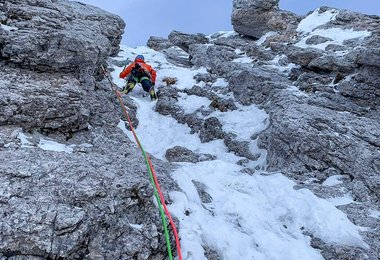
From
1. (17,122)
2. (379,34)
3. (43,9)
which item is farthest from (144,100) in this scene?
(379,34)

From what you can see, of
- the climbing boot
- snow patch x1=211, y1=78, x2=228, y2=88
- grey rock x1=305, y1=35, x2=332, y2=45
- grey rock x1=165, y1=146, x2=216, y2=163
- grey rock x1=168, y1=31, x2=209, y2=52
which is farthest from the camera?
grey rock x1=168, y1=31, x2=209, y2=52

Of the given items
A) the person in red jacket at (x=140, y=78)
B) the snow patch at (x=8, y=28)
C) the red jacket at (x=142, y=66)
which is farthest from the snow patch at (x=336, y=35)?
the snow patch at (x=8, y=28)

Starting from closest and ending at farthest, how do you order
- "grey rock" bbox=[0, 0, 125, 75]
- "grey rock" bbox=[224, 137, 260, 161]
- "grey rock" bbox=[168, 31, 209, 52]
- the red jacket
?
"grey rock" bbox=[0, 0, 125, 75] → "grey rock" bbox=[224, 137, 260, 161] → the red jacket → "grey rock" bbox=[168, 31, 209, 52]

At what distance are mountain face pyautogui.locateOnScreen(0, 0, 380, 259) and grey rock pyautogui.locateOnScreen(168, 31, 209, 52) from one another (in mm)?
8735

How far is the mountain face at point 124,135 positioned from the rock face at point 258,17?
6.55 m

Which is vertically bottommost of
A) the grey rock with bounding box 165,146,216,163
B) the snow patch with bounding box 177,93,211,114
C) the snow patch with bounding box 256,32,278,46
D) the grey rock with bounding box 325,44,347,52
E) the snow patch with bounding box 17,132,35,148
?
the grey rock with bounding box 165,146,216,163

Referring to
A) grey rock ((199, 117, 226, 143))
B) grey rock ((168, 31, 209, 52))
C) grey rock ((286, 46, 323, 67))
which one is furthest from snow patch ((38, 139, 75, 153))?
grey rock ((168, 31, 209, 52))

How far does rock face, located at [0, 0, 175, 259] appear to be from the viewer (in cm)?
581

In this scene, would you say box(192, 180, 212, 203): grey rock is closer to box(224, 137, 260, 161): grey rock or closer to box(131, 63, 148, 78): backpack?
box(224, 137, 260, 161): grey rock

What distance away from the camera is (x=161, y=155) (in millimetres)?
13844

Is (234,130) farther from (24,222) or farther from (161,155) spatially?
(24,222)

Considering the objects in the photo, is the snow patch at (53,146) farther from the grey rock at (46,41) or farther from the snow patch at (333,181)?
the snow patch at (333,181)

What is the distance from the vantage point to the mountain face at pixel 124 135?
6.18m

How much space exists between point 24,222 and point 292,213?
21.5ft
